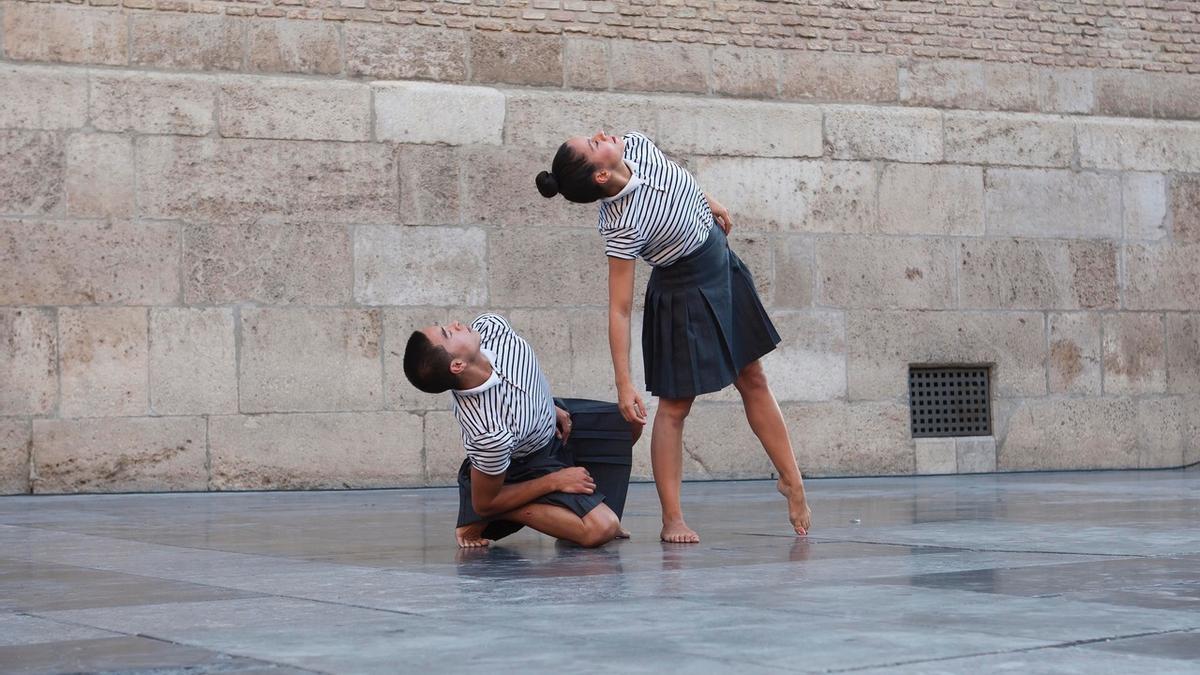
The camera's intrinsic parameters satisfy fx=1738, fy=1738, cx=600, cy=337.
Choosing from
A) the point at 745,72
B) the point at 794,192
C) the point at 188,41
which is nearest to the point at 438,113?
the point at 188,41

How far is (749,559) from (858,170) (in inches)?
253

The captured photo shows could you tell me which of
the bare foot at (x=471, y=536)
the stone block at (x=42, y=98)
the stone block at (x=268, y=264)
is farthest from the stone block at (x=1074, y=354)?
the bare foot at (x=471, y=536)

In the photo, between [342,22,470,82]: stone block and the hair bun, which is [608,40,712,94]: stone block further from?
the hair bun

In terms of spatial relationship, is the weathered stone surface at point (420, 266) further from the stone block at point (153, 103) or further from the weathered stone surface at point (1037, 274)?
the weathered stone surface at point (1037, 274)

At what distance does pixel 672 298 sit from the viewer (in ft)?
20.2

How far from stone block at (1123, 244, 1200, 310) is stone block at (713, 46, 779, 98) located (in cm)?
296

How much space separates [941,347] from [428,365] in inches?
262

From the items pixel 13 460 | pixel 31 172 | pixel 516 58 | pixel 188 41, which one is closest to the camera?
pixel 13 460

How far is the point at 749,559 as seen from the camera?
5.29 meters

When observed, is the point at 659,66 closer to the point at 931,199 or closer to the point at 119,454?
the point at 931,199

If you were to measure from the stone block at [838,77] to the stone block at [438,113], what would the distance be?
202 cm

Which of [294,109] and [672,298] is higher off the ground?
[294,109]

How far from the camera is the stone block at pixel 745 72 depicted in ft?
36.2

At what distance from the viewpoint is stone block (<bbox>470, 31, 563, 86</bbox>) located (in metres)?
10.4
